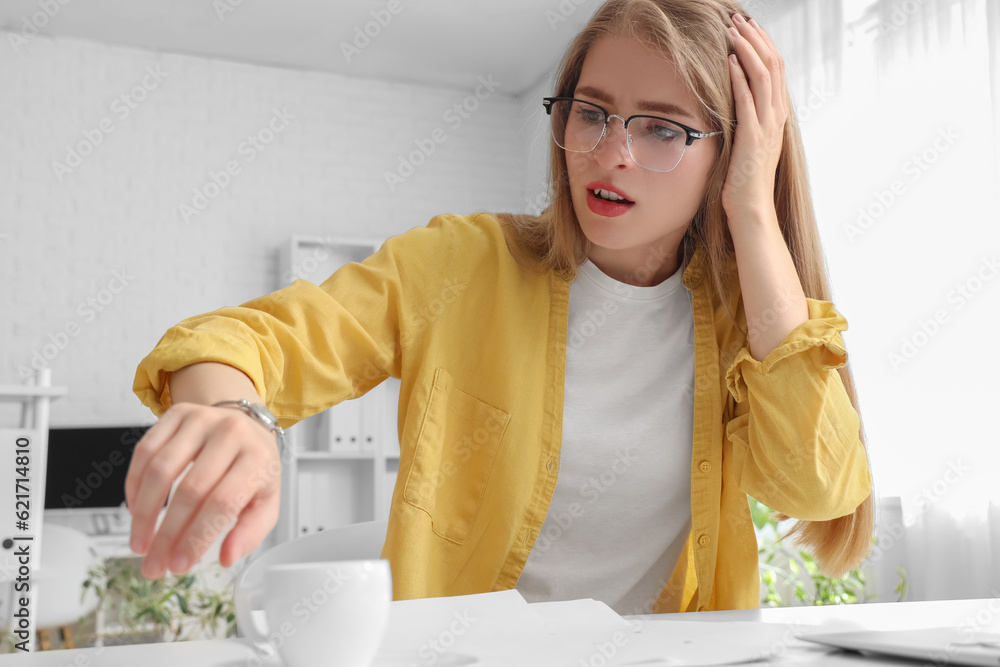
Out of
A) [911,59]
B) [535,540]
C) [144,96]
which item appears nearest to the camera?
[535,540]

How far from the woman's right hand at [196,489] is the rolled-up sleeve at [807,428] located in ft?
2.19

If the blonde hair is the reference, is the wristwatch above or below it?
below

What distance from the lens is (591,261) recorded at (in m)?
1.19

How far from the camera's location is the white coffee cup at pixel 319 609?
0.53 meters

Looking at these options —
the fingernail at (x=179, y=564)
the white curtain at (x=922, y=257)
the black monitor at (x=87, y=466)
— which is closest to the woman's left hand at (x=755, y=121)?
the fingernail at (x=179, y=564)

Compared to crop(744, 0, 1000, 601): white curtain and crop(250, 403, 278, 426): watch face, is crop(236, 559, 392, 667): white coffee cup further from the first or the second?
crop(744, 0, 1000, 601): white curtain

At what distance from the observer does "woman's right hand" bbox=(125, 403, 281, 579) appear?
51 cm

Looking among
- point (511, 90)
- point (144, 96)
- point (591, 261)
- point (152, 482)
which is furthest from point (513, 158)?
point (152, 482)

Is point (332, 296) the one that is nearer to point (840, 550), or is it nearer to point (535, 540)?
point (535, 540)

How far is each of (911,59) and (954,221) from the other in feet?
1.96

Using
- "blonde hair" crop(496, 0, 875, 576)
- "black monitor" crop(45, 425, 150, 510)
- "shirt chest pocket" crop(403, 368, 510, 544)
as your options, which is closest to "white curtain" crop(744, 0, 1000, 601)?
"blonde hair" crop(496, 0, 875, 576)

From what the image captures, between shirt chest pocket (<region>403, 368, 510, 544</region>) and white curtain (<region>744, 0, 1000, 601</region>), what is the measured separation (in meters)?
1.95

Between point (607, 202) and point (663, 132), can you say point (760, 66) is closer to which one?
point (663, 132)

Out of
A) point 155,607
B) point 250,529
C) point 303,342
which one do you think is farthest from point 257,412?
point 155,607
